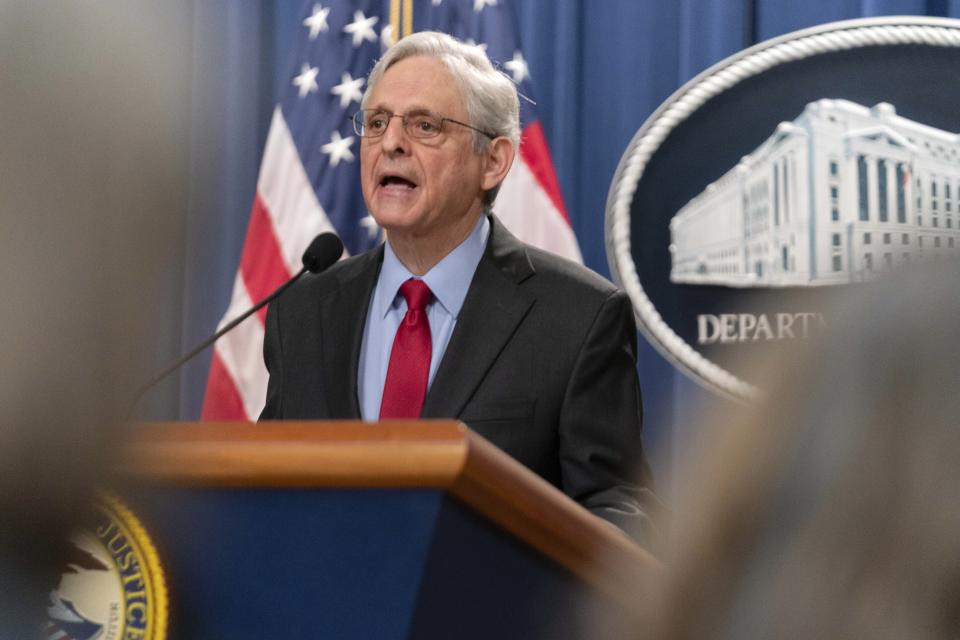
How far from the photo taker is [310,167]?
11.6 ft

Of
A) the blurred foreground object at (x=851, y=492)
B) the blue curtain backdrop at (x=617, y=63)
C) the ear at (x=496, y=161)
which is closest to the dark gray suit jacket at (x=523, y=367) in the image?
the ear at (x=496, y=161)

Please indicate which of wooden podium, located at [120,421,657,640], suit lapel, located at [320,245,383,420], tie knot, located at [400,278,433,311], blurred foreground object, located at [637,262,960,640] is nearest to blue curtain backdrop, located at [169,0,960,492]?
suit lapel, located at [320,245,383,420]

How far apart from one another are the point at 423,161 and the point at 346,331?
35 cm

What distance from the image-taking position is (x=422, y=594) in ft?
3.63

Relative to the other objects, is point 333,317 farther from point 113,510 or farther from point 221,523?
point 113,510

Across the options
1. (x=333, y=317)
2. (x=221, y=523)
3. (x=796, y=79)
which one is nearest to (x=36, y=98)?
(x=221, y=523)

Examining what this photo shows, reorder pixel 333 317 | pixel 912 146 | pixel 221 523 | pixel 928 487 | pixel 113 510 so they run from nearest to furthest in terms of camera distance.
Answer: pixel 928 487 < pixel 113 510 < pixel 221 523 < pixel 333 317 < pixel 912 146

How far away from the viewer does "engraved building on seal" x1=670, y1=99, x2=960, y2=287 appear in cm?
330

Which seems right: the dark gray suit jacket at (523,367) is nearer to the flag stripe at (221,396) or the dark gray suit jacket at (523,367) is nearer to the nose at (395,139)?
the nose at (395,139)

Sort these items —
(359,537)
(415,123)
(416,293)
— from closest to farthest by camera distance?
1. (359,537)
2. (416,293)
3. (415,123)

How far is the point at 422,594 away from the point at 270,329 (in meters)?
1.45

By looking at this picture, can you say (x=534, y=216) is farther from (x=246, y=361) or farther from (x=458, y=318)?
(x=458, y=318)

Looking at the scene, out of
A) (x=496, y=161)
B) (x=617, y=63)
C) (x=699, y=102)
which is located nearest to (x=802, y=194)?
(x=699, y=102)

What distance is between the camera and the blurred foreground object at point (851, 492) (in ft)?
1.05
